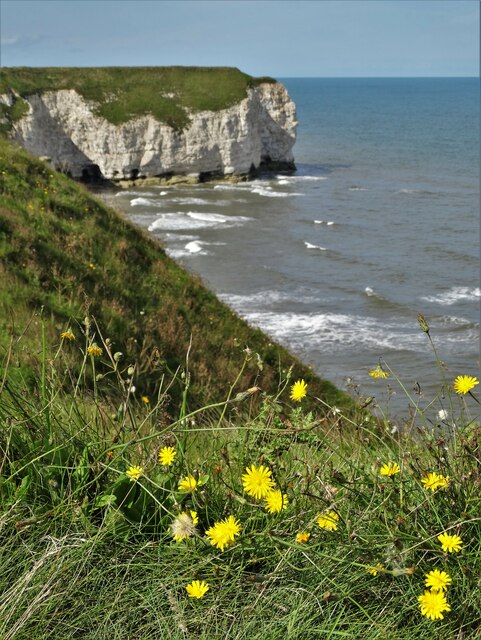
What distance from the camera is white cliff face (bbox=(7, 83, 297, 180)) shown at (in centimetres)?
6738

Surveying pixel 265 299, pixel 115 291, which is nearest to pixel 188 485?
pixel 115 291

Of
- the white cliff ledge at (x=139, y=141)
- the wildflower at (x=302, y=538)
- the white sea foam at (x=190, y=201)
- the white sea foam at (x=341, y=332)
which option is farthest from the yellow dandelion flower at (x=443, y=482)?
the white cliff ledge at (x=139, y=141)

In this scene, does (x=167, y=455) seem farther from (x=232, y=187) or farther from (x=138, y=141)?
(x=138, y=141)

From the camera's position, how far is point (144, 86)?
74.4 meters

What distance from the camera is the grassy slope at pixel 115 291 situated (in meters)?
13.3

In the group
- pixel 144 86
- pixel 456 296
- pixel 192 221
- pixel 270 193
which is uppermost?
pixel 144 86

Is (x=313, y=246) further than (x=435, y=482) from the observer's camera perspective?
Yes

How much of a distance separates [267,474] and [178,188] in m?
64.1

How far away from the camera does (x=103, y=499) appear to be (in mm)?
3504

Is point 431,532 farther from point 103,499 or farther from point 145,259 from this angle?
point 145,259

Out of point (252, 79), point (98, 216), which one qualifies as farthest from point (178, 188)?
point (98, 216)

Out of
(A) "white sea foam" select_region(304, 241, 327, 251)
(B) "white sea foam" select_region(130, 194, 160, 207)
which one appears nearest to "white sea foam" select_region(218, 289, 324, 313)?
(A) "white sea foam" select_region(304, 241, 327, 251)

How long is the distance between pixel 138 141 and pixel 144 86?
948cm

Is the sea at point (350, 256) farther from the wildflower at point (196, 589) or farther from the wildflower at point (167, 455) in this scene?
the wildflower at point (196, 589)
